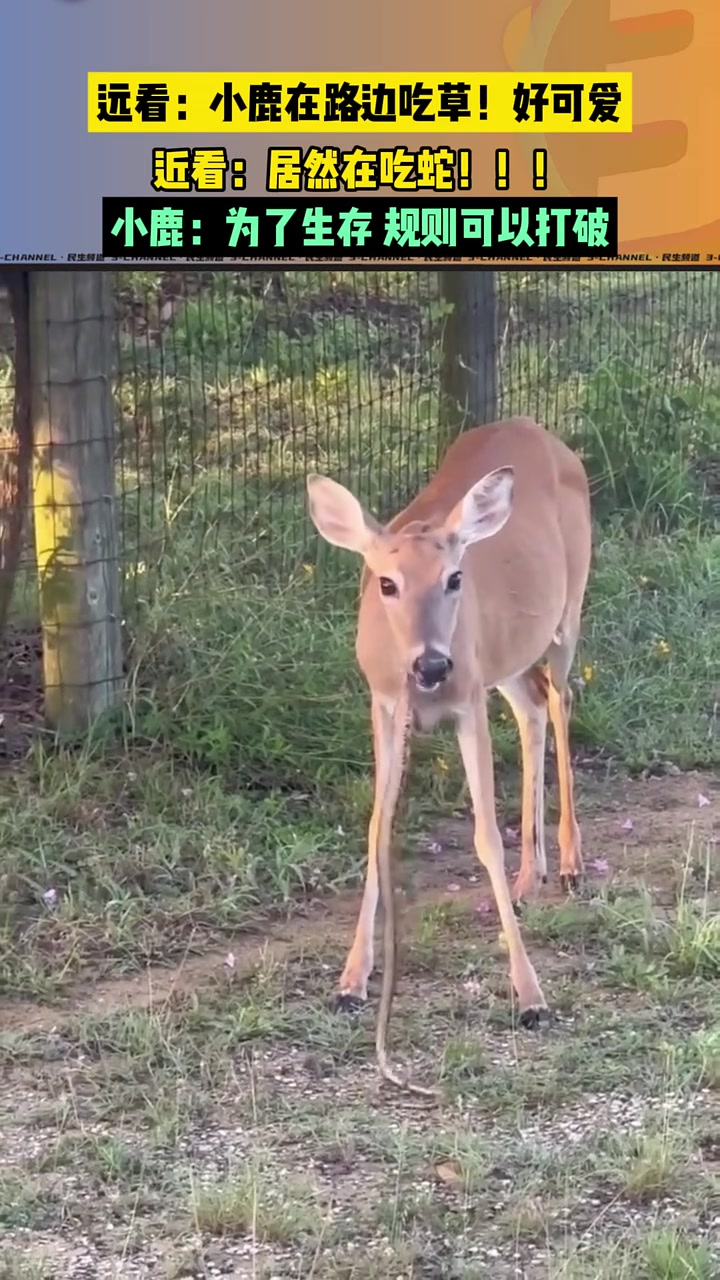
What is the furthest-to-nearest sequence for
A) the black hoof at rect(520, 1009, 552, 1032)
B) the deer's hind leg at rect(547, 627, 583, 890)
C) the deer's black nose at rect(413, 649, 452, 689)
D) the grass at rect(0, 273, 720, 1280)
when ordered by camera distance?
1. the deer's hind leg at rect(547, 627, 583, 890)
2. the black hoof at rect(520, 1009, 552, 1032)
3. the deer's black nose at rect(413, 649, 452, 689)
4. the grass at rect(0, 273, 720, 1280)

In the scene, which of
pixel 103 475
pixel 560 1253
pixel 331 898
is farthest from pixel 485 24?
pixel 560 1253

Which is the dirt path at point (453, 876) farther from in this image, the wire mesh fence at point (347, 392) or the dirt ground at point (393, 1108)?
the wire mesh fence at point (347, 392)

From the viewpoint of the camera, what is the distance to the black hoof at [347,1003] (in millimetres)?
3951

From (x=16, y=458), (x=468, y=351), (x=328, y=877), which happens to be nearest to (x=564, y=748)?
(x=328, y=877)

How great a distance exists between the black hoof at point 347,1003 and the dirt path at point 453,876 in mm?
238

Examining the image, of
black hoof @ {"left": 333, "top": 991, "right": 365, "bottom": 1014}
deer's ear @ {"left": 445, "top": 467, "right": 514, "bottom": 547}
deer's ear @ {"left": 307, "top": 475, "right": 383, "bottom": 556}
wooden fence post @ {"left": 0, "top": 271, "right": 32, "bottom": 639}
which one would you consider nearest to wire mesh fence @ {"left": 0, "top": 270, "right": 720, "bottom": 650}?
wooden fence post @ {"left": 0, "top": 271, "right": 32, "bottom": 639}

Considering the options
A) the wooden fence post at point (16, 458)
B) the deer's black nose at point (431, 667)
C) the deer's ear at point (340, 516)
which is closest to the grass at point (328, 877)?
the wooden fence post at point (16, 458)

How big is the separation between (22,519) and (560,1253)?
2.73 meters

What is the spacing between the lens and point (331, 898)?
4496 mm

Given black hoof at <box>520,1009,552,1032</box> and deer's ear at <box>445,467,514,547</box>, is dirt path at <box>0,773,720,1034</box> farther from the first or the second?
deer's ear at <box>445,467,514,547</box>

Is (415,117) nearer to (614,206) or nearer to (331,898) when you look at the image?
(614,206)

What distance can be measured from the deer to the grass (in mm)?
139

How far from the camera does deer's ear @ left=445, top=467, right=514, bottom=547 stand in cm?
380

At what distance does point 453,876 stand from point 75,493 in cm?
150
